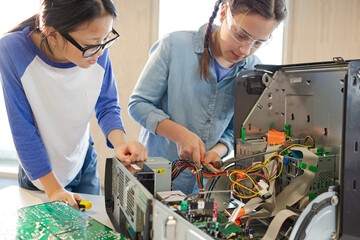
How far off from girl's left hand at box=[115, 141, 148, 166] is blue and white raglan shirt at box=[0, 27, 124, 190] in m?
0.32

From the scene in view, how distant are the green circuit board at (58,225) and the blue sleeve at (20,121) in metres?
0.18

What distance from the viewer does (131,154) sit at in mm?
1263

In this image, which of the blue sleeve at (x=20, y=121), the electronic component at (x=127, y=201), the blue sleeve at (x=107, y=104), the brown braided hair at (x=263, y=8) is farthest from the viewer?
the blue sleeve at (x=107, y=104)

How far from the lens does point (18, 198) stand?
148 centimetres

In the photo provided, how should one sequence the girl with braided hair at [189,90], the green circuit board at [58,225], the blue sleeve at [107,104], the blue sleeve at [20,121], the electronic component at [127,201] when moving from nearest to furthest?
the electronic component at [127,201] → the green circuit board at [58,225] → the blue sleeve at [20,121] → the girl with braided hair at [189,90] → the blue sleeve at [107,104]

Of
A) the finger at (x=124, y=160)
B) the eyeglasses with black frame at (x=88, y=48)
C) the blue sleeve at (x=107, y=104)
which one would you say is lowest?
the finger at (x=124, y=160)

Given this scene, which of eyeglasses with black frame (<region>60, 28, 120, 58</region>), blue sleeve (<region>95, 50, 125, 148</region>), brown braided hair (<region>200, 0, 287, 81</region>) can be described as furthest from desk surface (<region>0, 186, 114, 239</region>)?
brown braided hair (<region>200, 0, 287, 81</region>)

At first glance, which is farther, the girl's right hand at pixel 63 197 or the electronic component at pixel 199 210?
the girl's right hand at pixel 63 197

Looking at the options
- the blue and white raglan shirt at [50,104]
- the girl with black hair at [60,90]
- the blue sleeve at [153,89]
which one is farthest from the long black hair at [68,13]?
the blue sleeve at [153,89]

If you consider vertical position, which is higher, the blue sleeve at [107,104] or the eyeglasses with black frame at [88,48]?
the eyeglasses with black frame at [88,48]

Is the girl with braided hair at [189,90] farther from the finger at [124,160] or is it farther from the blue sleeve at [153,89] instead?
the finger at [124,160]

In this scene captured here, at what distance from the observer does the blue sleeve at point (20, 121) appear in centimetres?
132

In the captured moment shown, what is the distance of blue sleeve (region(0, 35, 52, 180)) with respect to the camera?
51.8 inches

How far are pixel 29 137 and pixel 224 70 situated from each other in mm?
927
